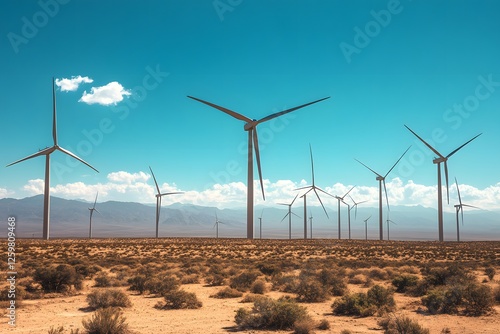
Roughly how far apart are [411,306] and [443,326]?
3825 millimetres

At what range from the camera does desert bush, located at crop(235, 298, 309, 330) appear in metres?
15.5

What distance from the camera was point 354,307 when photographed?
1788 cm

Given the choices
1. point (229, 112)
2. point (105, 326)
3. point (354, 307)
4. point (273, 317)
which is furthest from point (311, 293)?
point (229, 112)

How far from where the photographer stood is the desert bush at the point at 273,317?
15.5m

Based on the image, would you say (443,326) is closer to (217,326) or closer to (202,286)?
(217,326)

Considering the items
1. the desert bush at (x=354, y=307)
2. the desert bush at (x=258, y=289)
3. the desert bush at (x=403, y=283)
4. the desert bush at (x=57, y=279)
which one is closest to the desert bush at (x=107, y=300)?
the desert bush at (x=57, y=279)

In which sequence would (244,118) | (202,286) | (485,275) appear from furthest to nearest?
(244,118), (485,275), (202,286)

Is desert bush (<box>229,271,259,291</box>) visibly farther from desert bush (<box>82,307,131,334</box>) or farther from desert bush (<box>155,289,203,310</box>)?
desert bush (<box>82,307,131,334</box>)

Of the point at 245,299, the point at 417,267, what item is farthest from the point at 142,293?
the point at 417,267

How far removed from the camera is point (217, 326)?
52.1 ft

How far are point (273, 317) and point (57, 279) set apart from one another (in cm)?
1393

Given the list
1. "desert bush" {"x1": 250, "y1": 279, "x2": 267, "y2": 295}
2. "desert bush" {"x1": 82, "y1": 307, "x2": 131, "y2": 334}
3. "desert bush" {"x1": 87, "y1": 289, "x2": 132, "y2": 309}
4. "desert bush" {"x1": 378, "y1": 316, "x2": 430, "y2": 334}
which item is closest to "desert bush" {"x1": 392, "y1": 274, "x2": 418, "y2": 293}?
"desert bush" {"x1": 250, "y1": 279, "x2": 267, "y2": 295}

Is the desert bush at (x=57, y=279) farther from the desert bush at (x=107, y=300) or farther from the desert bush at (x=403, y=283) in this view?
the desert bush at (x=403, y=283)

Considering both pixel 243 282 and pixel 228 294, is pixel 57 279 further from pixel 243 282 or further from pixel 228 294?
pixel 243 282
